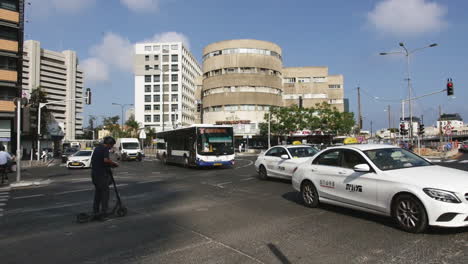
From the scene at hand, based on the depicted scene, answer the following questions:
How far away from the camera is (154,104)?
336 ft

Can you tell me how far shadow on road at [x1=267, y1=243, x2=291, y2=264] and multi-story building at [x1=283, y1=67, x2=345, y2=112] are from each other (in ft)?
257

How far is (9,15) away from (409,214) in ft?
155

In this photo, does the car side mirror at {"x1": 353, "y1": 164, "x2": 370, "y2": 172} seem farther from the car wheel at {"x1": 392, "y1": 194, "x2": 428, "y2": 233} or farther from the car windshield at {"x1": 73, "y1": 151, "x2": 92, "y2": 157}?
the car windshield at {"x1": 73, "y1": 151, "x2": 92, "y2": 157}

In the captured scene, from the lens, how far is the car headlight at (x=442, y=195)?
16.6ft

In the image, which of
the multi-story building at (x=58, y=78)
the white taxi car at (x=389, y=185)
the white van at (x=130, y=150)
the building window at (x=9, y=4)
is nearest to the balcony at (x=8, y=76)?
the building window at (x=9, y=4)

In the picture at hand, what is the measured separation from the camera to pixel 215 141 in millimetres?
20766

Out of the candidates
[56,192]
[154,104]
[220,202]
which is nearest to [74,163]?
[56,192]

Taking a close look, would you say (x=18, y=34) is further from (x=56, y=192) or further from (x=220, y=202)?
(x=220, y=202)

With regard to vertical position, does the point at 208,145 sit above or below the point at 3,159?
above

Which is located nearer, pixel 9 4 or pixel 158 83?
pixel 9 4

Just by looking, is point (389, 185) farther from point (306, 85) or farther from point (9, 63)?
point (306, 85)

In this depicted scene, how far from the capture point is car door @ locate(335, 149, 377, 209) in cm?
625

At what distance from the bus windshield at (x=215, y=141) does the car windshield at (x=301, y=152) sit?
8118 millimetres

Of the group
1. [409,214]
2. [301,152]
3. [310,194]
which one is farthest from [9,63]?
[409,214]
